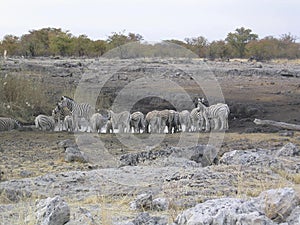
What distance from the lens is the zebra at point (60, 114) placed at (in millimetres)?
17564

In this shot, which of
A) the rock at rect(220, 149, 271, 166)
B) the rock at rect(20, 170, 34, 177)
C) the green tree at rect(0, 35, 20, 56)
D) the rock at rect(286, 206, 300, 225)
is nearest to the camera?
the rock at rect(286, 206, 300, 225)

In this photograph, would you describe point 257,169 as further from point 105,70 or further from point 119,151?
point 105,70

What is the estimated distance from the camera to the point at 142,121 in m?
17.1

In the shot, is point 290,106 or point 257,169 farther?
point 290,106

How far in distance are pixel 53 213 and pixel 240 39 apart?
181 ft

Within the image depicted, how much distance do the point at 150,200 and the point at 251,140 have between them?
27.6 feet

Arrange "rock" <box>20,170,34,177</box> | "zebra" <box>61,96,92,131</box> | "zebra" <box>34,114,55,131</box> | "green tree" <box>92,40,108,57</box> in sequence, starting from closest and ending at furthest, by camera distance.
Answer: "rock" <box>20,170,34,177</box>, "zebra" <box>34,114,55,131</box>, "zebra" <box>61,96,92,131</box>, "green tree" <box>92,40,108,57</box>

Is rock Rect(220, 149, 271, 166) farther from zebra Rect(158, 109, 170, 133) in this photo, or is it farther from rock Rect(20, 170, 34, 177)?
zebra Rect(158, 109, 170, 133)

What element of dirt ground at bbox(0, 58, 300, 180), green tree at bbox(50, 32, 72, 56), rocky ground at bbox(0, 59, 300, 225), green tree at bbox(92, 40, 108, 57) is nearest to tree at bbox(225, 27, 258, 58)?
green tree at bbox(92, 40, 108, 57)

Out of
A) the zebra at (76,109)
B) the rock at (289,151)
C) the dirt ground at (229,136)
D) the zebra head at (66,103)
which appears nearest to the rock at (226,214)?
the dirt ground at (229,136)

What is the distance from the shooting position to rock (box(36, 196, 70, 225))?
4.89m

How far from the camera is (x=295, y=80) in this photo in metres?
30.3

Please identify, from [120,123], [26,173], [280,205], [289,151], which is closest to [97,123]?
[120,123]

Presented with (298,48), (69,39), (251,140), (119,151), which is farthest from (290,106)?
(298,48)
